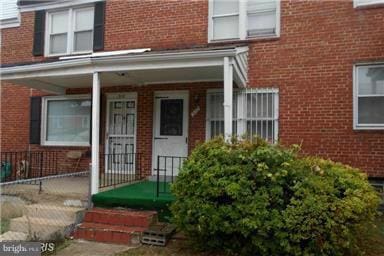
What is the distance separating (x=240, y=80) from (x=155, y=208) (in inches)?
132

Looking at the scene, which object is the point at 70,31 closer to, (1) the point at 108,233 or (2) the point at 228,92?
(2) the point at 228,92

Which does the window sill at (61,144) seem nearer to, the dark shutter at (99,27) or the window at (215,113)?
the dark shutter at (99,27)

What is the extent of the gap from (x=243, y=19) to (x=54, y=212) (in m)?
5.89

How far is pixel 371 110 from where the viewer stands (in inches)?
329

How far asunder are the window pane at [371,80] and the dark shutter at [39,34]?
341 inches

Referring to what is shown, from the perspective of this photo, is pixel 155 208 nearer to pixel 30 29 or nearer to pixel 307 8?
pixel 307 8

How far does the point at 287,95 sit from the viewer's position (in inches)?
352

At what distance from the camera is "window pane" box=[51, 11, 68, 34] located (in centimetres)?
1173

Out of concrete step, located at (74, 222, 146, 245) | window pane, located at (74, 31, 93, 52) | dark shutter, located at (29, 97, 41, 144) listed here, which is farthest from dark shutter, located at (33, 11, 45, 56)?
concrete step, located at (74, 222, 146, 245)

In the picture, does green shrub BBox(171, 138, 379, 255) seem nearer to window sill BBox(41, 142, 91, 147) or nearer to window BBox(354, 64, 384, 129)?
window BBox(354, 64, 384, 129)

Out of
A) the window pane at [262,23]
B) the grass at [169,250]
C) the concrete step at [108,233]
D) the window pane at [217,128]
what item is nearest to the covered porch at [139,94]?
the window pane at [217,128]

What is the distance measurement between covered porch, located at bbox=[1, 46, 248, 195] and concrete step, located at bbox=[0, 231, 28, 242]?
1.53 meters

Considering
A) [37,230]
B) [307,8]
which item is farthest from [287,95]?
[37,230]

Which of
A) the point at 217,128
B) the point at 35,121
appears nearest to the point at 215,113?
the point at 217,128
